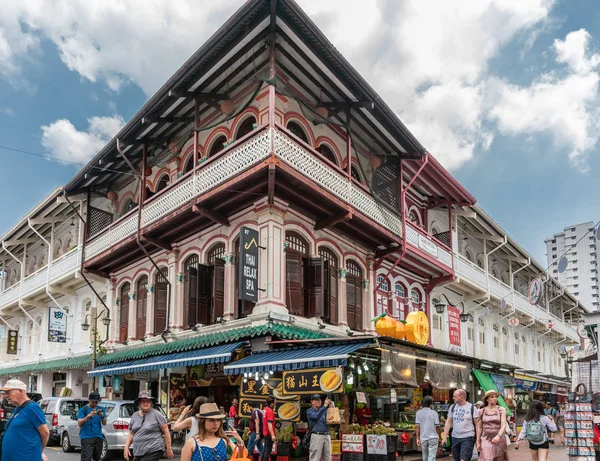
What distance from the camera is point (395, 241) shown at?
69.6ft

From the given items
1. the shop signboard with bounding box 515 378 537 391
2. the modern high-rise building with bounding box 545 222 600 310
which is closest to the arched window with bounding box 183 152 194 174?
the shop signboard with bounding box 515 378 537 391

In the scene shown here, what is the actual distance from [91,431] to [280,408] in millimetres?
5703

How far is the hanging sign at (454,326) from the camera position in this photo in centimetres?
2472

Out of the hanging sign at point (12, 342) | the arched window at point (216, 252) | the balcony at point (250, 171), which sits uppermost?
the balcony at point (250, 171)

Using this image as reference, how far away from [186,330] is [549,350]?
29045 mm

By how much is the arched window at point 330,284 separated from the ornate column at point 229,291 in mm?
2726

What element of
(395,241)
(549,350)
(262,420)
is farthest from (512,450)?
(549,350)

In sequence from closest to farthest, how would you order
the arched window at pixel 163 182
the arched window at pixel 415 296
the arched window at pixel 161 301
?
1. the arched window at pixel 161 301
2. the arched window at pixel 163 182
3. the arched window at pixel 415 296

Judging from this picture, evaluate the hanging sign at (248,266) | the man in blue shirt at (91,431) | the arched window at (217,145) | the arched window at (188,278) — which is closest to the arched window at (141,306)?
the arched window at (188,278)

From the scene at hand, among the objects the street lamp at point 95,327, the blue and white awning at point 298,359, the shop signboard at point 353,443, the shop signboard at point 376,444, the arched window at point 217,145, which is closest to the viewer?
the blue and white awning at point 298,359

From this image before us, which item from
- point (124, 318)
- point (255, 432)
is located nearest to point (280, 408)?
point (255, 432)

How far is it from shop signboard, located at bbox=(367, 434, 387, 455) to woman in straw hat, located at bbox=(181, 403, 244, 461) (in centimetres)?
943

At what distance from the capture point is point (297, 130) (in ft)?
63.9

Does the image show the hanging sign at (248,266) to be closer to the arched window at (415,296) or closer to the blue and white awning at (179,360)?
the blue and white awning at (179,360)
